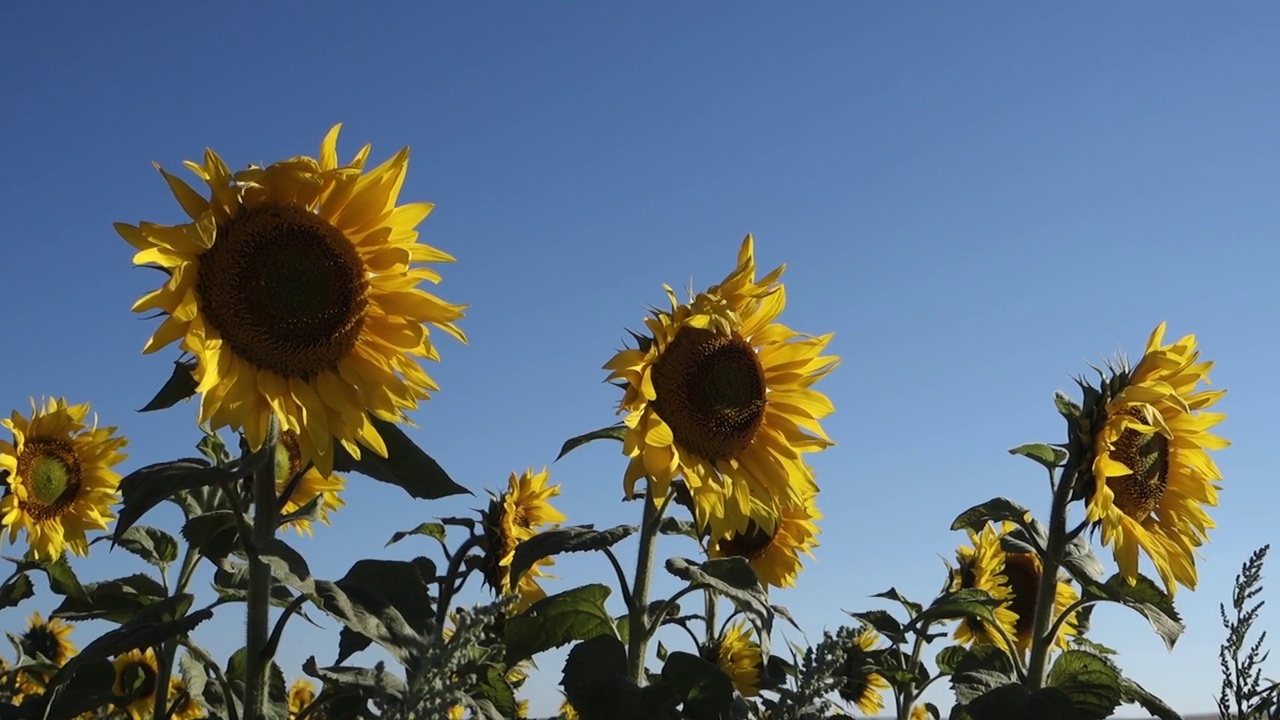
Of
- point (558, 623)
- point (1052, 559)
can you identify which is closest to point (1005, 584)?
point (1052, 559)

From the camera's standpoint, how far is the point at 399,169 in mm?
3891

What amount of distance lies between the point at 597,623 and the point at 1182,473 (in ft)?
10.0

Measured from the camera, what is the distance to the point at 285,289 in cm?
386

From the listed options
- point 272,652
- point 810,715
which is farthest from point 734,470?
point 810,715

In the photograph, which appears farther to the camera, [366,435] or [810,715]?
[366,435]

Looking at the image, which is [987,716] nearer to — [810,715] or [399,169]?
[810,715]

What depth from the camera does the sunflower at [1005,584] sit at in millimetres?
6957

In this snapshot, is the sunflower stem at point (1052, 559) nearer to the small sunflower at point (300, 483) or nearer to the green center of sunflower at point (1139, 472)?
the green center of sunflower at point (1139, 472)

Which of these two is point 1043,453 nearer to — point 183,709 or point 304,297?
point 304,297

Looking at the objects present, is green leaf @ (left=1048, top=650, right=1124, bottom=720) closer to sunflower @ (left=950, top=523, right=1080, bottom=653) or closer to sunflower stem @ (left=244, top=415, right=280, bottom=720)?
sunflower @ (left=950, top=523, right=1080, bottom=653)

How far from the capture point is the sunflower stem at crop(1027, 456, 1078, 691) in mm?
4957

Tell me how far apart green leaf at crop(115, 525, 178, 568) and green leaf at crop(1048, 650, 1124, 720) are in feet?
12.3

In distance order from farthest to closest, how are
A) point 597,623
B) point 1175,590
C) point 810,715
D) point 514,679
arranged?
point 514,679
point 1175,590
point 597,623
point 810,715

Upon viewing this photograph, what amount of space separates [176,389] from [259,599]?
2.04 feet
